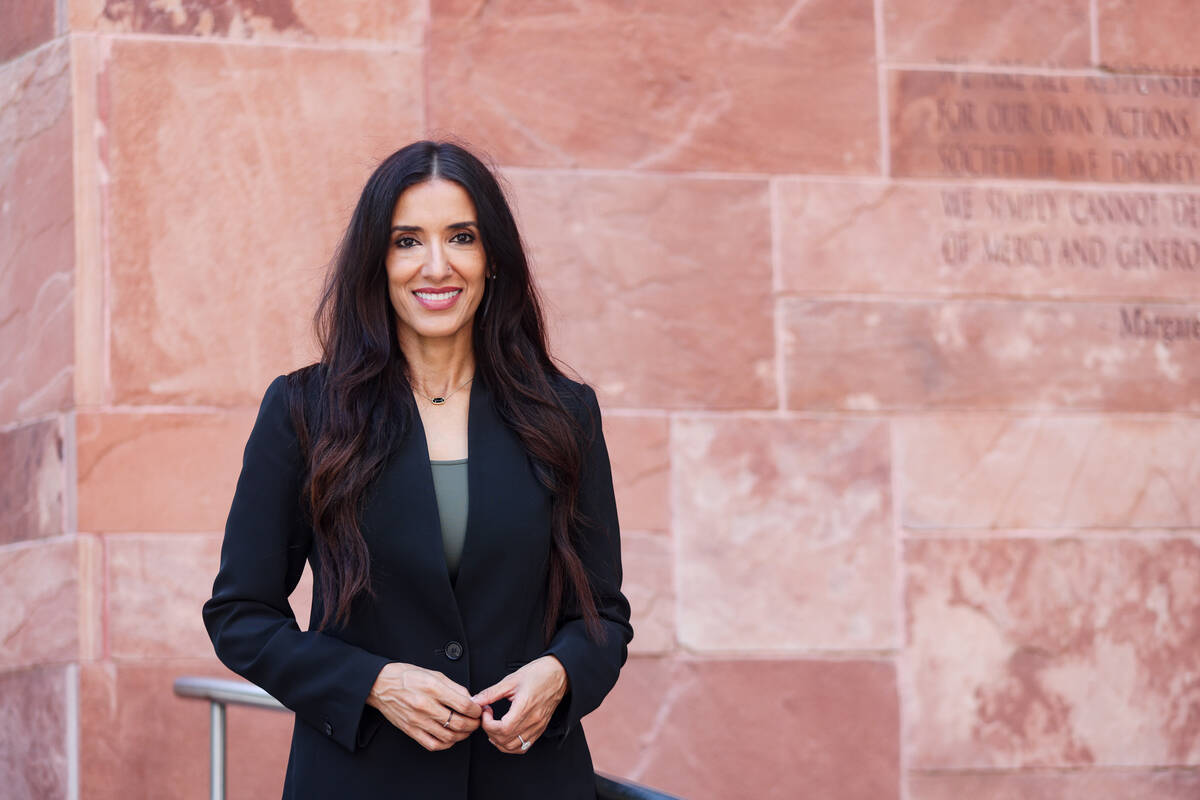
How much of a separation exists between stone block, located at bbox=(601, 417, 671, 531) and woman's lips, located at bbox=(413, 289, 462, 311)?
2.34 meters

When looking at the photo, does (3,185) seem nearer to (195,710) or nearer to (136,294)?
(136,294)

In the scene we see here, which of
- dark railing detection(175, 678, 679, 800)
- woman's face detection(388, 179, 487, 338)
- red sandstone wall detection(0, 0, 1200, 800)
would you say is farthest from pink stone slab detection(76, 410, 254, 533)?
woman's face detection(388, 179, 487, 338)

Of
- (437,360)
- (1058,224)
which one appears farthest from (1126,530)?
(437,360)

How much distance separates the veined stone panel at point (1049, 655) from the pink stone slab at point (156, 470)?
227 centimetres

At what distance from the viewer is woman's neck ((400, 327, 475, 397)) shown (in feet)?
8.87

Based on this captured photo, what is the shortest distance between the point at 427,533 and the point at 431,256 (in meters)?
0.49

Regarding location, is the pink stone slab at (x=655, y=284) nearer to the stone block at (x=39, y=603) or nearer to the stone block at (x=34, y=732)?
the stone block at (x=39, y=603)

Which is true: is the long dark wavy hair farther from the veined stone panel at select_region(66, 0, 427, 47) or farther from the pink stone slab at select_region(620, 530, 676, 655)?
the veined stone panel at select_region(66, 0, 427, 47)

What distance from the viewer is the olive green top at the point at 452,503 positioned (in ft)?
8.21

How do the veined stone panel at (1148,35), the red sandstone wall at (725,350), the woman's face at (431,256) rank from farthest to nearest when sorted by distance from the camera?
1. the veined stone panel at (1148,35)
2. the red sandstone wall at (725,350)
3. the woman's face at (431,256)

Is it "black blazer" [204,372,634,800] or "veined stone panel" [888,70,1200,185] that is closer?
"black blazer" [204,372,634,800]

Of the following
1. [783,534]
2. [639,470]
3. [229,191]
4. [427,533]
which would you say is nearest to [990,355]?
[783,534]

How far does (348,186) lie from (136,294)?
2.49ft

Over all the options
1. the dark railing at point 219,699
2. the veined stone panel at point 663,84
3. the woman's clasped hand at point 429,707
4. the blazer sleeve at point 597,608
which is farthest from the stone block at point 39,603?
Answer: the woman's clasped hand at point 429,707
